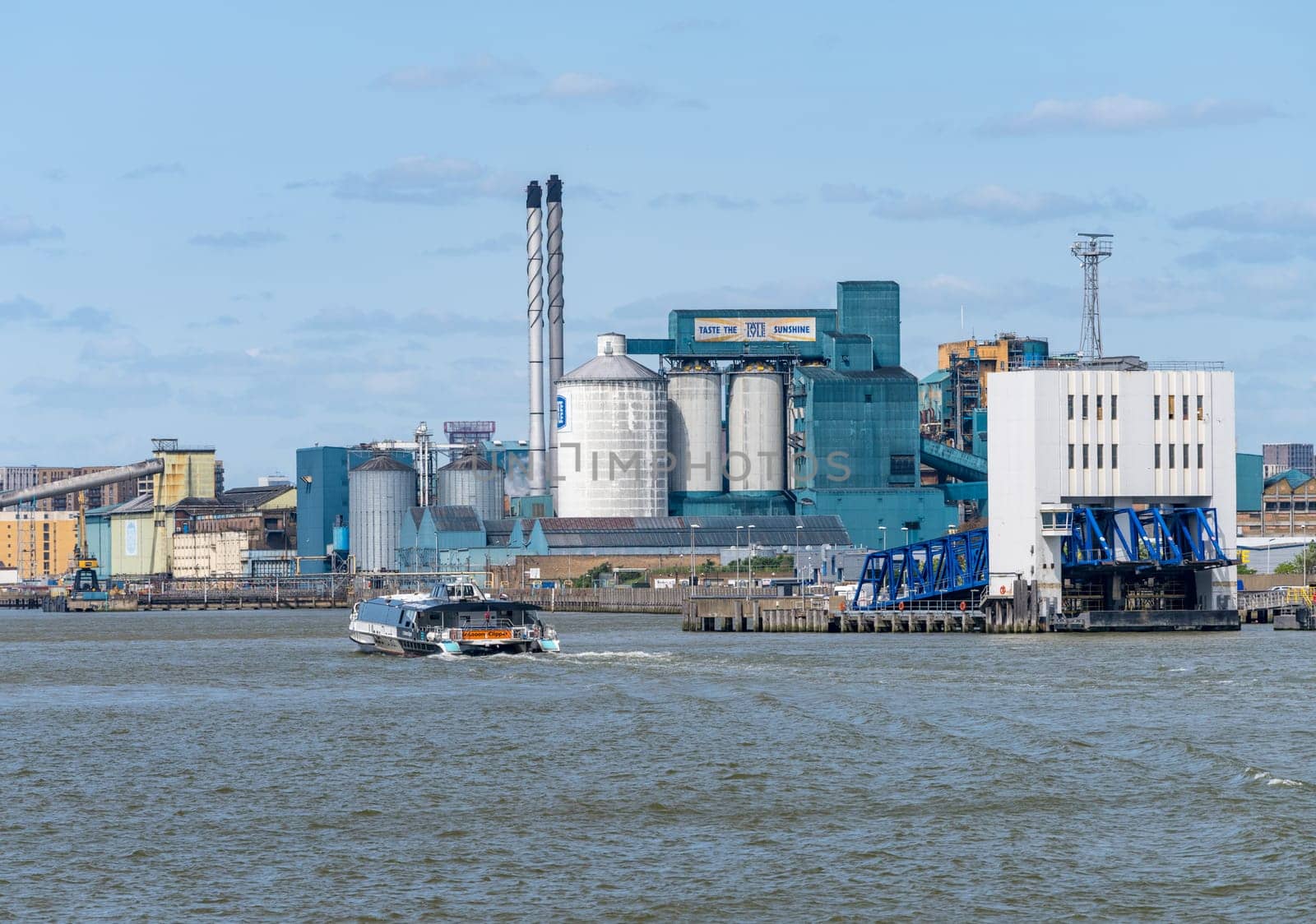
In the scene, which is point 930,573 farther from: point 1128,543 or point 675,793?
point 675,793

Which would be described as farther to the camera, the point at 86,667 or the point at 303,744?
the point at 86,667

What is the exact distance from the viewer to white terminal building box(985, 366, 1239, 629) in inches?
4085

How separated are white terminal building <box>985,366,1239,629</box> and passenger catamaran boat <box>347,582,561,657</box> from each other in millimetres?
26235

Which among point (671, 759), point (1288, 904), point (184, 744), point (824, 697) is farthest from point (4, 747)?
point (1288, 904)

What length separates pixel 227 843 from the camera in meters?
39.9

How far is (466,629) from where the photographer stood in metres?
91.7

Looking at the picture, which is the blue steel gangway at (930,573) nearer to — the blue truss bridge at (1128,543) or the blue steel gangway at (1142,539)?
the blue truss bridge at (1128,543)

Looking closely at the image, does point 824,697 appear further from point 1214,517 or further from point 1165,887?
point 1214,517

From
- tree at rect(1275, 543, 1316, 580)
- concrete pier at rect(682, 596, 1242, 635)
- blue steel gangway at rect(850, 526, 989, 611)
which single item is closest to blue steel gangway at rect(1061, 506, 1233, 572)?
concrete pier at rect(682, 596, 1242, 635)

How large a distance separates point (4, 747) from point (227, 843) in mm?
19175

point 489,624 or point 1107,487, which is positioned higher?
point 1107,487

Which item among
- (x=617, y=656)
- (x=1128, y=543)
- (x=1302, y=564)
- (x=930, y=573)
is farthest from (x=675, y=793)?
(x=1302, y=564)

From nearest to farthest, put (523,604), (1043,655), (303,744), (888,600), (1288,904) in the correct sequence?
1. (1288,904)
2. (303,744)
3. (1043,655)
4. (523,604)
5. (888,600)

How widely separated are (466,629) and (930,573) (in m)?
35.3
